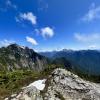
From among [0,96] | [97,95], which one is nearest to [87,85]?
[97,95]

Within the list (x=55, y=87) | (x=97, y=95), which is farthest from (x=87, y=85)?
(x=55, y=87)

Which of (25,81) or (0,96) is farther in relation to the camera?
(25,81)

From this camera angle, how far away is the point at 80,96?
36.5 metres

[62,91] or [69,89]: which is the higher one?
[69,89]

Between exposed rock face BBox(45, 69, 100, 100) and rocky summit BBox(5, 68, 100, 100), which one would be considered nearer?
rocky summit BBox(5, 68, 100, 100)

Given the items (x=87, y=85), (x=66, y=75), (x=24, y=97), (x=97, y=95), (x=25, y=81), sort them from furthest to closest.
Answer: (x=25, y=81) < (x=66, y=75) < (x=87, y=85) < (x=97, y=95) < (x=24, y=97)

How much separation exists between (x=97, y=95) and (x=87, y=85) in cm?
319

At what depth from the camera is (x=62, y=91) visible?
37531 millimetres

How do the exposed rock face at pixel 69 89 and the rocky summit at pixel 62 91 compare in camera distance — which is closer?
the rocky summit at pixel 62 91

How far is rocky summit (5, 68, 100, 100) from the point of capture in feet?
114

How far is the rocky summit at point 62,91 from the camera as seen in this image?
1364 inches

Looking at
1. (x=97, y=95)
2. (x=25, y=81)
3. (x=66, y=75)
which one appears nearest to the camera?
(x=97, y=95)

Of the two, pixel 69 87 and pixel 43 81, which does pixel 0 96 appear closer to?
pixel 43 81

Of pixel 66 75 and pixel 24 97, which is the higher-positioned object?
pixel 66 75
